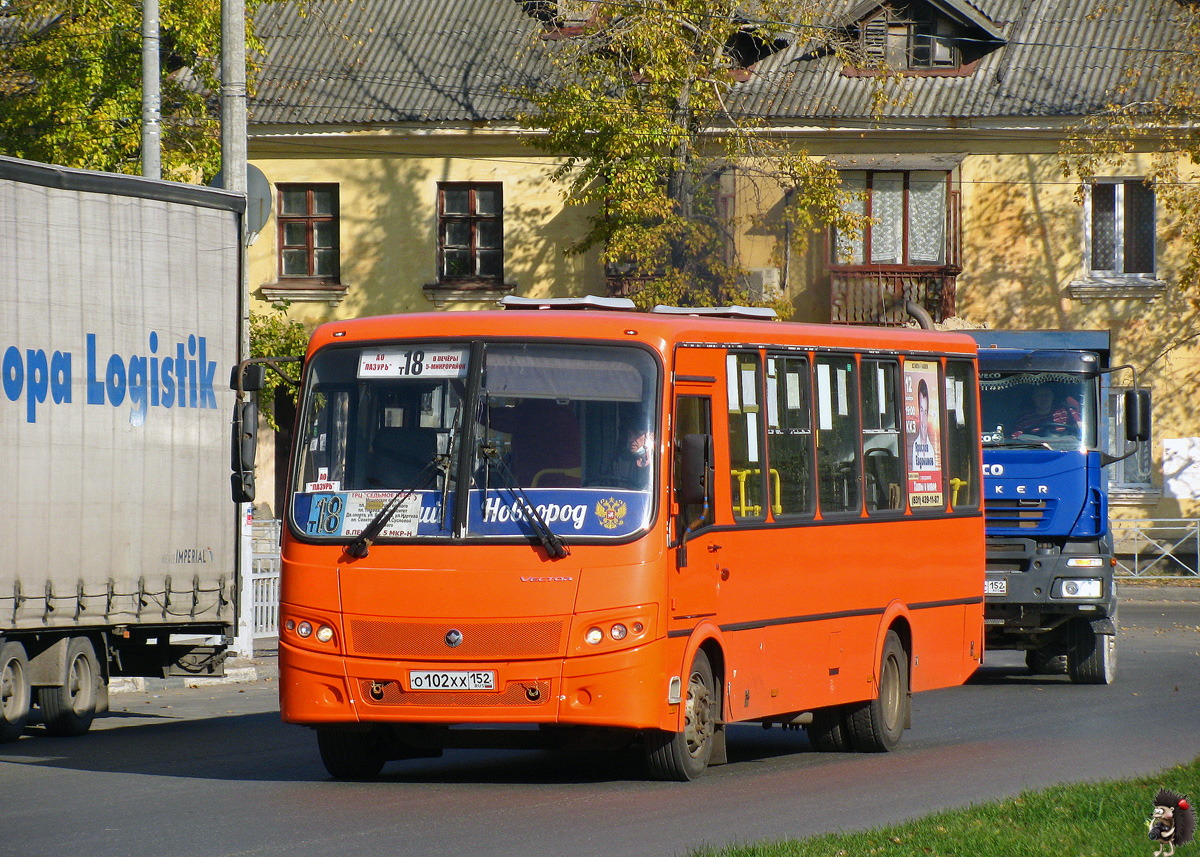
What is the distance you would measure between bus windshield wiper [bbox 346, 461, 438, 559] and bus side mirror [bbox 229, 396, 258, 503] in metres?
1.07

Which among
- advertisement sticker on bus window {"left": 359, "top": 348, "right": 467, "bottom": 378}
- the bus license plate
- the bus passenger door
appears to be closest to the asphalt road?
the bus license plate

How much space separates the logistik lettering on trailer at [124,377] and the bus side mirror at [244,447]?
209 cm

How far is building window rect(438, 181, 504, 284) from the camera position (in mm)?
36750

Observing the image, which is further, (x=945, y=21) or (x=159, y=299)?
(x=945, y=21)

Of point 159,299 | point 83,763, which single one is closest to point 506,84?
point 159,299

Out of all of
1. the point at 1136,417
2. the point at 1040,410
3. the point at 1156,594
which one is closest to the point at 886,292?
the point at 1156,594

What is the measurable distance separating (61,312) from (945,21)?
86.2 ft

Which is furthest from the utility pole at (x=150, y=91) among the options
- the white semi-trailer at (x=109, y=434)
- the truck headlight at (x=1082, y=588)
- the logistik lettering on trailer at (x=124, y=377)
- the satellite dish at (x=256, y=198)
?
the truck headlight at (x=1082, y=588)

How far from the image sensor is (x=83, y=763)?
12023 mm

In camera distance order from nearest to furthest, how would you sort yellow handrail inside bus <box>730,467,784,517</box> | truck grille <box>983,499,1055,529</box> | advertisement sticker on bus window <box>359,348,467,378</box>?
1. advertisement sticker on bus window <box>359,348,467,378</box>
2. yellow handrail inside bus <box>730,467,784,517</box>
3. truck grille <box>983,499,1055,529</box>

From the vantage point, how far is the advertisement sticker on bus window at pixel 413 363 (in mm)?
10602

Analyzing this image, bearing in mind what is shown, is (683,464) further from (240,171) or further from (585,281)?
(585,281)

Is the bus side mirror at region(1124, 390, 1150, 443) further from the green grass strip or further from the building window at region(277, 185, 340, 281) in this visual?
the building window at region(277, 185, 340, 281)

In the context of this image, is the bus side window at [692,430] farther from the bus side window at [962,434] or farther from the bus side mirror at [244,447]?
the bus side window at [962,434]
